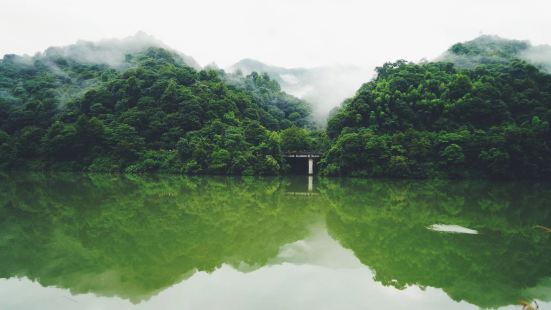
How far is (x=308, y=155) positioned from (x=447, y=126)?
11.7 m

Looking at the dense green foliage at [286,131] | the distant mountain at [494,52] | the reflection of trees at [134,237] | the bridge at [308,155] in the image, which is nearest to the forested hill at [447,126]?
the dense green foliage at [286,131]

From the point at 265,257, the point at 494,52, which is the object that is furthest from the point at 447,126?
the point at 265,257

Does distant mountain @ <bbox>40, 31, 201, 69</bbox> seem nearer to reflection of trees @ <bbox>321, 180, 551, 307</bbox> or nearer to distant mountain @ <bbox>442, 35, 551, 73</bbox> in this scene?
distant mountain @ <bbox>442, 35, 551, 73</bbox>

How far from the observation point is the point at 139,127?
37.8 meters

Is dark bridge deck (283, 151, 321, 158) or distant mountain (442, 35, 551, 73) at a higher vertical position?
distant mountain (442, 35, 551, 73)

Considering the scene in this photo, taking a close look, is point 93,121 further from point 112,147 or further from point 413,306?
point 413,306

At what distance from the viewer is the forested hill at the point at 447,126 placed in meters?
29.7

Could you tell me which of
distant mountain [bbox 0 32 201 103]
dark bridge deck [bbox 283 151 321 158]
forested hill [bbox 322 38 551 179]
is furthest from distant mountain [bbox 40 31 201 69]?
forested hill [bbox 322 38 551 179]

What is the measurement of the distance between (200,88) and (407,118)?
804 inches

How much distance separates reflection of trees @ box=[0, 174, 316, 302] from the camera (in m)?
6.57

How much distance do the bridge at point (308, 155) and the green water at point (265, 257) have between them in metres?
20.6

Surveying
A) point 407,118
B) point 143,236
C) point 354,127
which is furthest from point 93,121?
point 143,236

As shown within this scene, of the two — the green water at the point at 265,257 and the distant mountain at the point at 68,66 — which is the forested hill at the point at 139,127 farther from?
the green water at the point at 265,257

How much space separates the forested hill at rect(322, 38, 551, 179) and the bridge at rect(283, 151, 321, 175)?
1.72 metres
